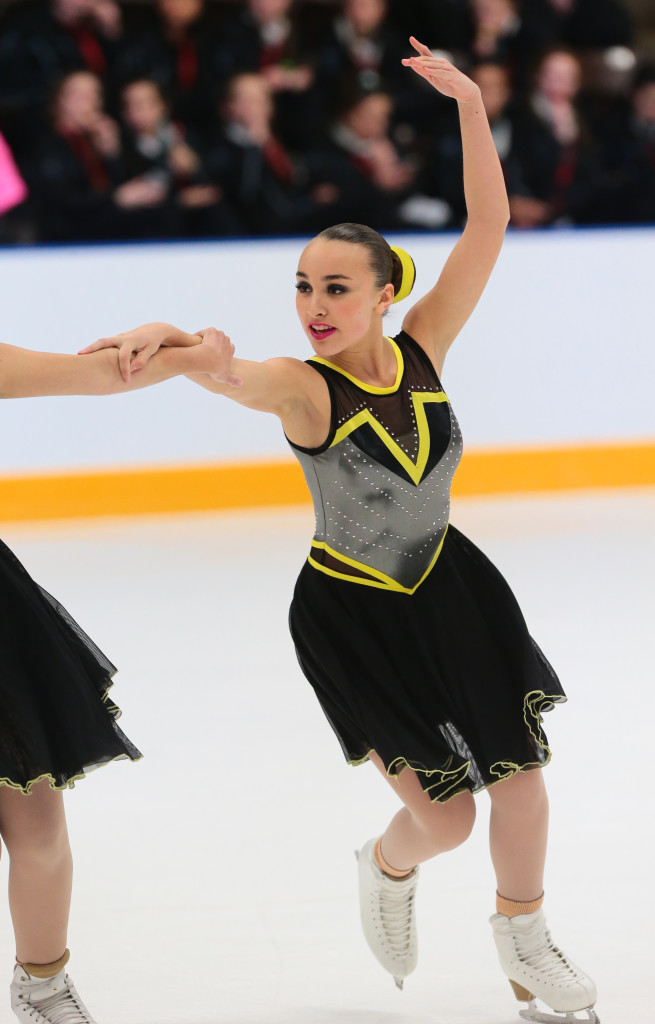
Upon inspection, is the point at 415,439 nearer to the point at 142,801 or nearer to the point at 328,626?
the point at 328,626

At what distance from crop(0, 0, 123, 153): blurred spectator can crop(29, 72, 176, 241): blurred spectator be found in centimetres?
17

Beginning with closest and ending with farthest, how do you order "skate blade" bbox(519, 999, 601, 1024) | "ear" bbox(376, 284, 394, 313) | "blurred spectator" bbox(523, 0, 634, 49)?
"skate blade" bbox(519, 999, 601, 1024) → "ear" bbox(376, 284, 394, 313) → "blurred spectator" bbox(523, 0, 634, 49)

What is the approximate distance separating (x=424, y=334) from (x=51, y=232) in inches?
176

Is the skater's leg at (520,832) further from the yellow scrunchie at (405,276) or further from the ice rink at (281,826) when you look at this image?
the yellow scrunchie at (405,276)

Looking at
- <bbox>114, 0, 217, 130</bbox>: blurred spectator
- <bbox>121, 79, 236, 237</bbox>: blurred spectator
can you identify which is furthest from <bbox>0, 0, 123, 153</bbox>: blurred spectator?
<bbox>121, 79, 236, 237</bbox>: blurred spectator

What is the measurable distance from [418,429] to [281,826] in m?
1.16

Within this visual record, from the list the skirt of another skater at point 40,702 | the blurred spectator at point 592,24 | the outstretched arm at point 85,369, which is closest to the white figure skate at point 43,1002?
the skirt of another skater at point 40,702

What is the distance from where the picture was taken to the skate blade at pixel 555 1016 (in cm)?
223

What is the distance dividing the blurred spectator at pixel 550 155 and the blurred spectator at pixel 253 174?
3.79 feet

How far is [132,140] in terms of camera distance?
687cm

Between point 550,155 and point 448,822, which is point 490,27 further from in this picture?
point 448,822

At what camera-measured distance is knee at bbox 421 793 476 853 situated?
87.0 inches

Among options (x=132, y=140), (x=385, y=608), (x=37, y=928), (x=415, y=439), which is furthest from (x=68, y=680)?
(x=132, y=140)

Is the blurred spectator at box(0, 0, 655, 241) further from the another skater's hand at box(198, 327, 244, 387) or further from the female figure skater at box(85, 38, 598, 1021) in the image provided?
the another skater's hand at box(198, 327, 244, 387)
